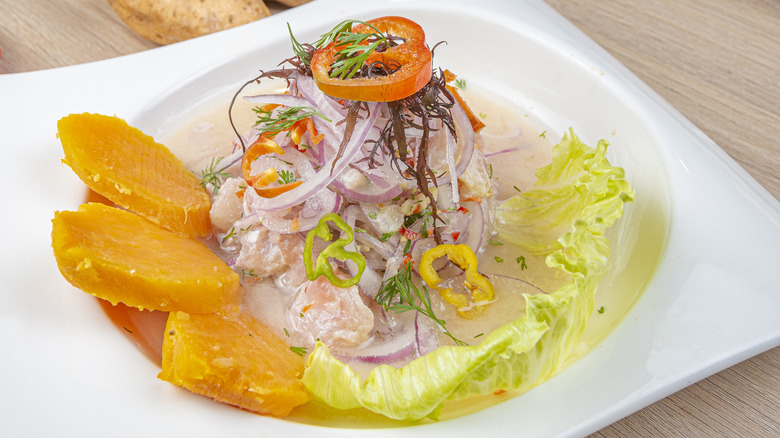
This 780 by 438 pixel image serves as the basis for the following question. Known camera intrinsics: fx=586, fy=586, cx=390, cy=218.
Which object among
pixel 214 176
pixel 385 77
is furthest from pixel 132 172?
pixel 385 77

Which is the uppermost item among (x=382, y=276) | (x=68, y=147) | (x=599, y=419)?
(x=68, y=147)

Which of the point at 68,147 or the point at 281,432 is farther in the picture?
the point at 68,147

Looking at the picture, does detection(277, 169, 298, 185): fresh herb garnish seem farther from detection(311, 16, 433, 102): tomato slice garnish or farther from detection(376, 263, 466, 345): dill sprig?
detection(376, 263, 466, 345): dill sprig

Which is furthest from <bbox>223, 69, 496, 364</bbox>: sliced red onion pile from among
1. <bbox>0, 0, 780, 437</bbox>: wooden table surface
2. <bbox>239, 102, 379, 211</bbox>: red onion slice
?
<bbox>0, 0, 780, 437</bbox>: wooden table surface

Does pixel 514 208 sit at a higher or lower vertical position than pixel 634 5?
lower

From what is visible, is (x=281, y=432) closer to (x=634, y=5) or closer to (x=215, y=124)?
(x=215, y=124)

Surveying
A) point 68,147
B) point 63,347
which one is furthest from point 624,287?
point 68,147

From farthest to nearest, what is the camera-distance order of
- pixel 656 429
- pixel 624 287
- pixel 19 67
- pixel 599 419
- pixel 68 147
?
pixel 19 67, pixel 624 287, pixel 68 147, pixel 656 429, pixel 599 419
